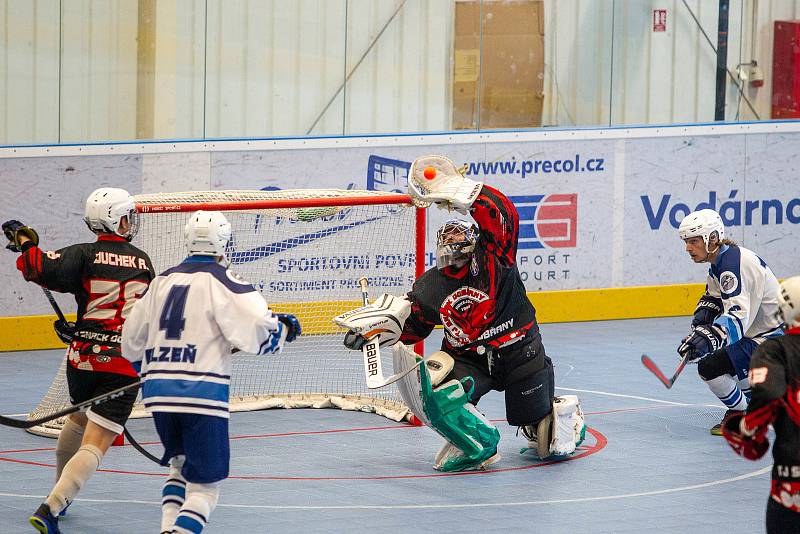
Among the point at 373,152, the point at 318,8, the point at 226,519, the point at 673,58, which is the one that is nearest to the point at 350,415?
the point at 226,519

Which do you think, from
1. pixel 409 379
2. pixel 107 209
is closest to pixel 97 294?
pixel 107 209

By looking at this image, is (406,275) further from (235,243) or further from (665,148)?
(665,148)

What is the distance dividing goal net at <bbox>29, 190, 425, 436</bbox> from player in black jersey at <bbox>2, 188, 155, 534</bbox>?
1.57 m

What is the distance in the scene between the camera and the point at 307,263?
936 cm

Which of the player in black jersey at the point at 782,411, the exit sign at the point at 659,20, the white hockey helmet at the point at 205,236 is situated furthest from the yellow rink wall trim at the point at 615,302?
the player in black jersey at the point at 782,411

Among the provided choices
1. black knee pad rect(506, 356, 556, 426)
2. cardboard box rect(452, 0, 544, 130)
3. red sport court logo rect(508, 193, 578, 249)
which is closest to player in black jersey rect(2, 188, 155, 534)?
black knee pad rect(506, 356, 556, 426)

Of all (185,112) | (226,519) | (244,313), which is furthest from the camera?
(185,112)

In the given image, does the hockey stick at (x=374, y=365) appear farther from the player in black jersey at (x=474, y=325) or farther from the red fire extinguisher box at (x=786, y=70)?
the red fire extinguisher box at (x=786, y=70)

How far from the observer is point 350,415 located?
823 centimetres

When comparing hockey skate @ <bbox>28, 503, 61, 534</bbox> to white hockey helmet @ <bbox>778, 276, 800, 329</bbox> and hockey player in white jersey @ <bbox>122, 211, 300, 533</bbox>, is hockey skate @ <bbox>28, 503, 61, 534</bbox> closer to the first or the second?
hockey player in white jersey @ <bbox>122, 211, 300, 533</bbox>

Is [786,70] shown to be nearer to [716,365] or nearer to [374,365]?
[716,365]

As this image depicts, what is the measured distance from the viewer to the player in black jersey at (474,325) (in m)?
6.82

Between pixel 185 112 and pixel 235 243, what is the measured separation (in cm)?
181

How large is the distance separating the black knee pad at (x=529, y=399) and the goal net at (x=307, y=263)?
3.63ft
